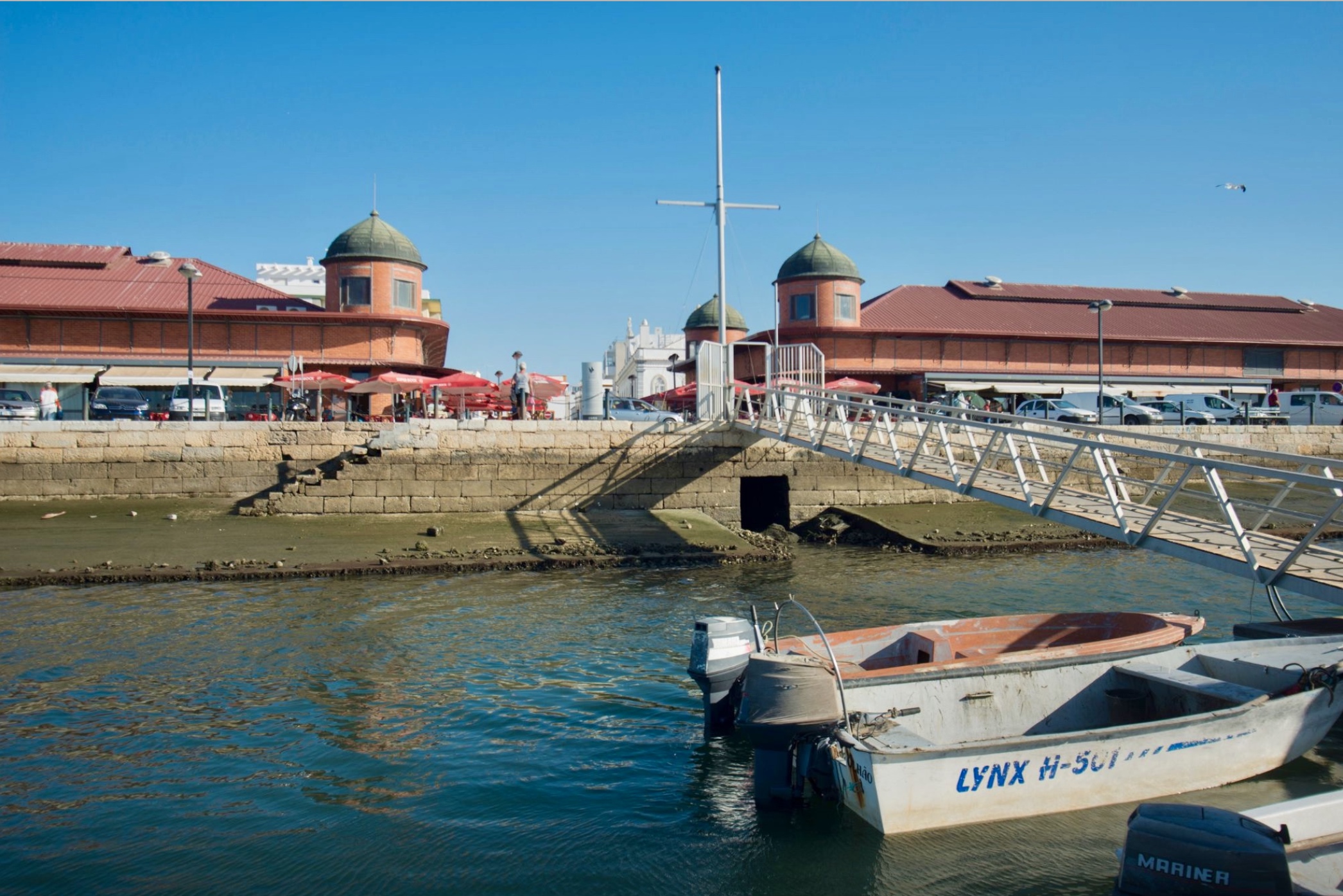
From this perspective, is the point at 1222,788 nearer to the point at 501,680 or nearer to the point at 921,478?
the point at 501,680

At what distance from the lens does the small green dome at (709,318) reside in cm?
4894

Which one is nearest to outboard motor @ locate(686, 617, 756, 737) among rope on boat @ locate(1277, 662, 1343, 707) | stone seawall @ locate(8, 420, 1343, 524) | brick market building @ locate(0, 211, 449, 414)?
rope on boat @ locate(1277, 662, 1343, 707)

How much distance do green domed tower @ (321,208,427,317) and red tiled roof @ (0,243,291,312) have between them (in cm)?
219

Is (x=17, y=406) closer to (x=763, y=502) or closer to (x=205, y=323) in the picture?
(x=205, y=323)

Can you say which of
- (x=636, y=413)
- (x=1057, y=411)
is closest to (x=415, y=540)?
(x=636, y=413)

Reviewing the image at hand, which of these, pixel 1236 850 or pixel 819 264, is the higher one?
pixel 819 264

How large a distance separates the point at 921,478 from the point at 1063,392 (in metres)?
25.3

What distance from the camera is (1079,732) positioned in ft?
21.8

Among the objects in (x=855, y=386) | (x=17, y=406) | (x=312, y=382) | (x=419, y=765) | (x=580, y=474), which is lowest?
(x=419, y=765)

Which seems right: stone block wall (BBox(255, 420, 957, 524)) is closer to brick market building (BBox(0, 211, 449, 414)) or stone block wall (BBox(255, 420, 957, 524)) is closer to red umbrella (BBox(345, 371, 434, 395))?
red umbrella (BBox(345, 371, 434, 395))

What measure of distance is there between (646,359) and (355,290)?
37.6 m

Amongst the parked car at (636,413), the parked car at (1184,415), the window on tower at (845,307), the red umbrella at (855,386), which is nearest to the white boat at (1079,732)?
the parked car at (636,413)

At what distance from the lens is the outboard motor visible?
8.09 m

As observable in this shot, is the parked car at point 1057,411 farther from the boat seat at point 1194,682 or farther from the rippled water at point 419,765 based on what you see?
the boat seat at point 1194,682
